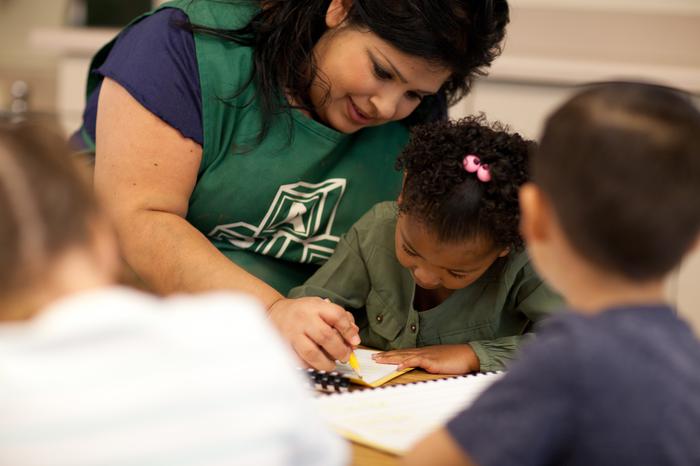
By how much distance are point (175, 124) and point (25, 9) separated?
223cm

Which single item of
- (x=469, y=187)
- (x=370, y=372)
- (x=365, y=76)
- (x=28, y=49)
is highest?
(x=365, y=76)

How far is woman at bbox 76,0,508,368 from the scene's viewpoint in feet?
4.19

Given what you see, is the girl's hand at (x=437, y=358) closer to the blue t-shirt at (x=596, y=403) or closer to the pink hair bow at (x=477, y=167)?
the pink hair bow at (x=477, y=167)

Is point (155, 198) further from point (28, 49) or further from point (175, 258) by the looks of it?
point (28, 49)

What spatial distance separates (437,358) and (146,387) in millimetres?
686

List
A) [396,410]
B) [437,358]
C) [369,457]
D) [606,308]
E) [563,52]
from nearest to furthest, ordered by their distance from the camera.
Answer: [606,308] < [369,457] < [396,410] < [437,358] < [563,52]

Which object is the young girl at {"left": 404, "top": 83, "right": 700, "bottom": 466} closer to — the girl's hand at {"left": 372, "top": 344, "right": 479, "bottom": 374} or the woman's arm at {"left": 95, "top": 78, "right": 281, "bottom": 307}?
the girl's hand at {"left": 372, "top": 344, "right": 479, "bottom": 374}

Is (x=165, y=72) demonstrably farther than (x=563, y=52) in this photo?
No

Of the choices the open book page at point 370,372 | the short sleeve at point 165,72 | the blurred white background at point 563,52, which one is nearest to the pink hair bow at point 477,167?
the open book page at point 370,372

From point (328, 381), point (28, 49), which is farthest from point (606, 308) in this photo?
point (28, 49)

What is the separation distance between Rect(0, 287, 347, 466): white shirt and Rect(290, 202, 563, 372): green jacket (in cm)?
73

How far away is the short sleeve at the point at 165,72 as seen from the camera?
51.5 inches

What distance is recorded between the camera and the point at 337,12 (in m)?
1.36

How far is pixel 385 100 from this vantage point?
52.9 inches
